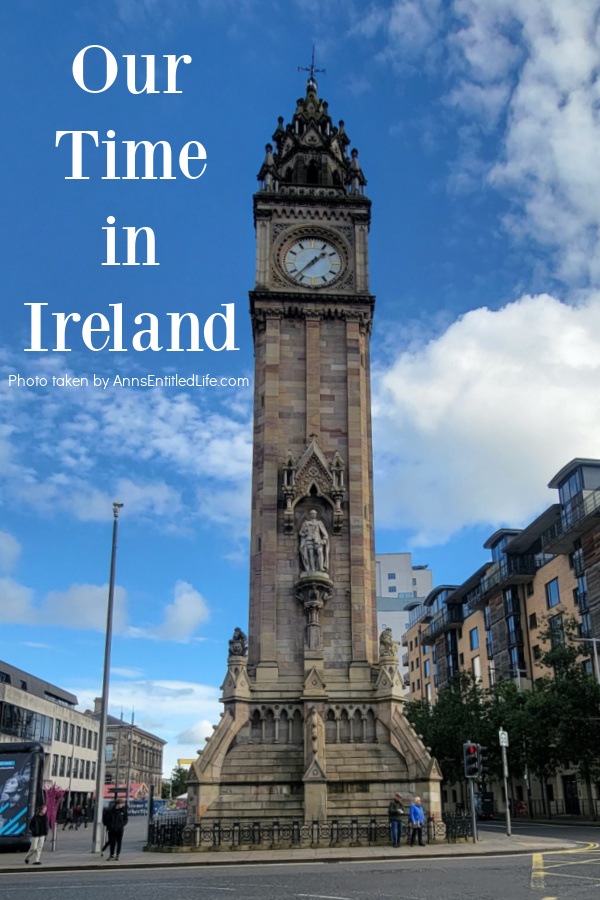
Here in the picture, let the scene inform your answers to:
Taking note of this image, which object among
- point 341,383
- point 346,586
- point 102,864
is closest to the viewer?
point 102,864

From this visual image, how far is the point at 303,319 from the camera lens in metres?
39.2

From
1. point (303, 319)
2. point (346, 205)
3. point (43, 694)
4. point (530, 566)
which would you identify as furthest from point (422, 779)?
point (43, 694)

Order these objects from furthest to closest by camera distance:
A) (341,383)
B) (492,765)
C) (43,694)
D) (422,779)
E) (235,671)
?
1. (43,694)
2. (492,765)
3. (341,383)
4. (235,671)
5. (422,779)

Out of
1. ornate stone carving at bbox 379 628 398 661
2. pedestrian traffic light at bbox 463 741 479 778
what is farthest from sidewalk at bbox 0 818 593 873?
ornate stone carving at bbox 379 628 398 661

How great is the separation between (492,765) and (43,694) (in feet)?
187

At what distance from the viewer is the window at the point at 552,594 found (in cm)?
6949

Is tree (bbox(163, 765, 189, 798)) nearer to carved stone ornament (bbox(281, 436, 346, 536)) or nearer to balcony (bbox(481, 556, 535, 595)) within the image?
balcony (bbox(481, 556, 535, 595))

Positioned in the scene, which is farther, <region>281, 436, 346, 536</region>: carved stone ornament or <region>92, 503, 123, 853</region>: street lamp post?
<region>281, 436, 346, 536</region>: carved stone ornament

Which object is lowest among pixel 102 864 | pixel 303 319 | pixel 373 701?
pixel 102 864

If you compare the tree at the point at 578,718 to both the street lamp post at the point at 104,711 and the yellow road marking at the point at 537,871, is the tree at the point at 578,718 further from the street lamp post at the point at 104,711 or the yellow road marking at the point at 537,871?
the street lamp post at the point at 104,711

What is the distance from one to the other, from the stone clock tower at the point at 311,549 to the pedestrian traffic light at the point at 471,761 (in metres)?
1.77

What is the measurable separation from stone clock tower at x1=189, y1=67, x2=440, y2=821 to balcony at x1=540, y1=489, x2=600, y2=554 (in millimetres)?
28321

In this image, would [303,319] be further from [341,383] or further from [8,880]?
[8,880]

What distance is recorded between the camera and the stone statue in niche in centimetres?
3412
